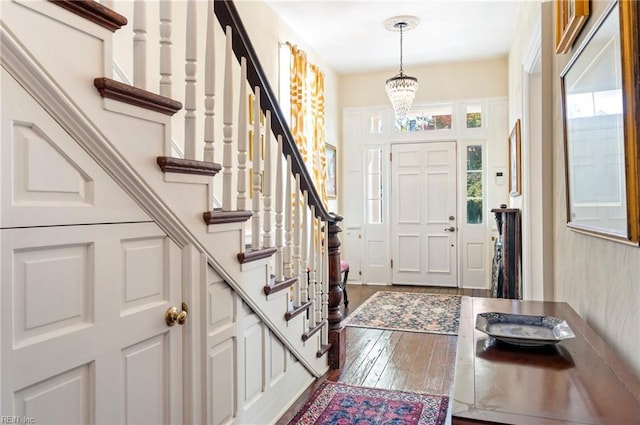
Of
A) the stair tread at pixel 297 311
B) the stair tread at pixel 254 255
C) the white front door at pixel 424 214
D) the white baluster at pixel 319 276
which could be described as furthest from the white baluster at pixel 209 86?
the white front door at pixel 424 214

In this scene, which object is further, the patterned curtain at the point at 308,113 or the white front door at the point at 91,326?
the patterned curtain at the point at 308,113

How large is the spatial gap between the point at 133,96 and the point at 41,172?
13.7 inches

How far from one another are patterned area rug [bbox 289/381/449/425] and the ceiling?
3.45 m

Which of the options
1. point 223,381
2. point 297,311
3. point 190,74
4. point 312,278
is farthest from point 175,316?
point 312,278

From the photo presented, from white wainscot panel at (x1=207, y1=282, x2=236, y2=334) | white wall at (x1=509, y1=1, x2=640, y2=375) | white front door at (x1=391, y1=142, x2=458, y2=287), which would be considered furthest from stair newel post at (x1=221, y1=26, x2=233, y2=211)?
white front door at (x1=391, y1=142, x2=458, y2=287)

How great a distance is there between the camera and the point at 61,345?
3.47 ft

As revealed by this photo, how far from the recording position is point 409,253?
625cm

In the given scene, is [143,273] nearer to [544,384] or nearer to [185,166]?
[185,166]

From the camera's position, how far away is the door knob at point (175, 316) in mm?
1407

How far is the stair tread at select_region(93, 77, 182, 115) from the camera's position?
1147 mm

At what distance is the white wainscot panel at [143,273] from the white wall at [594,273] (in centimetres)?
137

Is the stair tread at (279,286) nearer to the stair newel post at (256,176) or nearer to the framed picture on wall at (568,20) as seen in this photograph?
the stair newel post at (256,176)

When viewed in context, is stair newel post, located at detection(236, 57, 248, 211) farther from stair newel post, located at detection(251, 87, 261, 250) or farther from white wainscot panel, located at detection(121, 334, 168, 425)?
white wainscot panel, located at detection(121, 334, 168, 425)

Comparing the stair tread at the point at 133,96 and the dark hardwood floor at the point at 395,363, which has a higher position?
the stair tread at the point at 133,96
